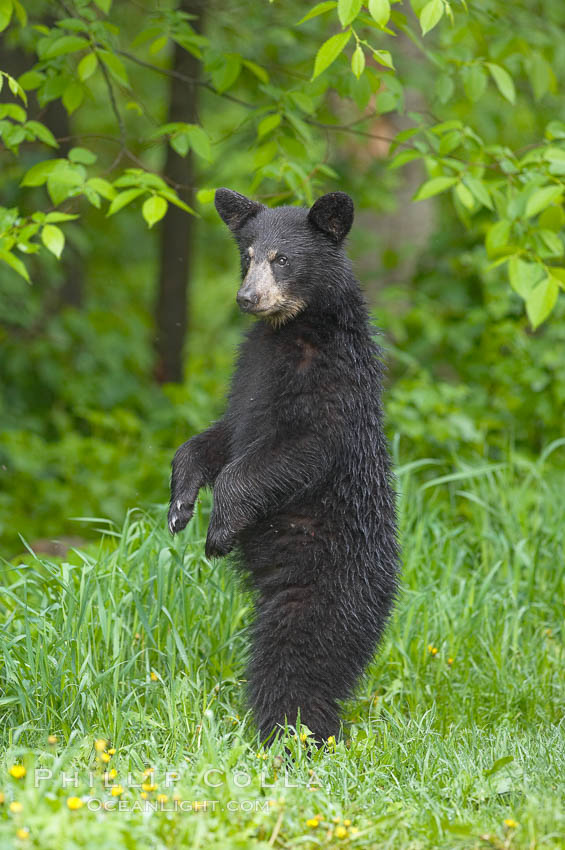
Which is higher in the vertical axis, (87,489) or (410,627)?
(410,627)

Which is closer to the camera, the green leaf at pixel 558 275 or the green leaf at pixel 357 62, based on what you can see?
the green leaf at pixel 357 62

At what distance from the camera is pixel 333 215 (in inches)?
150

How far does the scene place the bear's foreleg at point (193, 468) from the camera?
387 centimetres

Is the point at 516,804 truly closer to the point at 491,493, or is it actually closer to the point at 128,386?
the point at 491,493

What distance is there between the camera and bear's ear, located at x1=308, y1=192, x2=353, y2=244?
3734 millimetres

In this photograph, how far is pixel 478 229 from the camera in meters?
6.98

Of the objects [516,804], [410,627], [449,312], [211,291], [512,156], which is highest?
[512,156]

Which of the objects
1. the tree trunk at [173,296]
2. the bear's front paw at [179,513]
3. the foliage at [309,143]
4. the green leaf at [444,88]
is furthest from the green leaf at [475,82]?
the tree trunk at [173,296]

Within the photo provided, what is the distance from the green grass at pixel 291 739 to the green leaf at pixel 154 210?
1.37 metres

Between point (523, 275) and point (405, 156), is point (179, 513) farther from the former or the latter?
point (405, 156)

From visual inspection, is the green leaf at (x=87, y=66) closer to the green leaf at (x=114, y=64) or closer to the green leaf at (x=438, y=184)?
the green leaf at (x=114, y=64)

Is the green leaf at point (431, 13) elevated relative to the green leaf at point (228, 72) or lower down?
elevated

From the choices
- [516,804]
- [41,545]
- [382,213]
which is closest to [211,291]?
[382,213]

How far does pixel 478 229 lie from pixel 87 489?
3407mm
